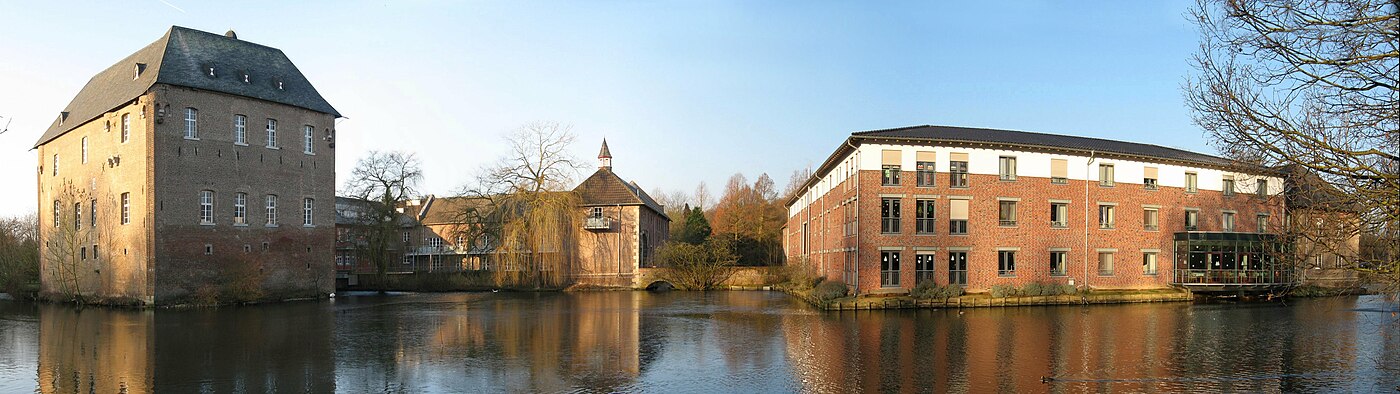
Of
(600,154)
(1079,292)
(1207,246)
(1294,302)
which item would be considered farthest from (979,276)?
(600,154)

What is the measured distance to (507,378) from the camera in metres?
Result: 14.5

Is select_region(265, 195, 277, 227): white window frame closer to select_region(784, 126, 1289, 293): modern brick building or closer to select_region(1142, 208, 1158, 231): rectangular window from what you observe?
select_region(784, 126, 1289, 293): modern brick building

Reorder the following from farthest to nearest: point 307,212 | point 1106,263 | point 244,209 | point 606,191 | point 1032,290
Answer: point 606,191
point 307,212
point 244,209
point 1106,263
point 1032,290

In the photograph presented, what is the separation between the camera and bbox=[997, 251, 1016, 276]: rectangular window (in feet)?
111

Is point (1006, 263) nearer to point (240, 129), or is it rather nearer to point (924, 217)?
point (924, 217)

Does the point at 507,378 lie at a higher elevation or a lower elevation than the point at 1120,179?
lower

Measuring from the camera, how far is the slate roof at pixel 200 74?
3609 centimetres

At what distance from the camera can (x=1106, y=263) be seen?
35.4m

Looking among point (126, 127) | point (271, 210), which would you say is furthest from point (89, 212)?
point (271, 210)

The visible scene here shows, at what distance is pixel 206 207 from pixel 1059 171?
118ft

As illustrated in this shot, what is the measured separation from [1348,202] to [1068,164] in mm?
28901

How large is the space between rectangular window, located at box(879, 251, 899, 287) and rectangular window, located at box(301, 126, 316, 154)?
90.7ft

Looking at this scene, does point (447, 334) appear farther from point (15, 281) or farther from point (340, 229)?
point (340, 229)

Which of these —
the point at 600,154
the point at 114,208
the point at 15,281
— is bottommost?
the point at 15,281
